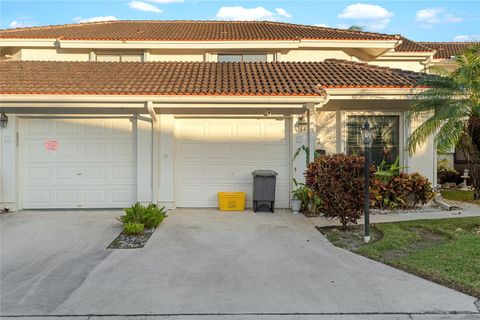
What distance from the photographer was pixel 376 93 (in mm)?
10250

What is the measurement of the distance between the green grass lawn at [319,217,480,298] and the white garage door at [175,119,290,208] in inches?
113

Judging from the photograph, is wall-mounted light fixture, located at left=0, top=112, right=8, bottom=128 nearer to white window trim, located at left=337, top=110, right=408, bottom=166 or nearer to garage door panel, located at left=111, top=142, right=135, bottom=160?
garage door panel, located at left=111, top=142, right=135, bottom=160

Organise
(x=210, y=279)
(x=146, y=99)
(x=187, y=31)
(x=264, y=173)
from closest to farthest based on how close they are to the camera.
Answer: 1. (x=210, y=279)
2. (x=146, y=99)
3. (x=264, y=173)
4. (x=187, y=31)

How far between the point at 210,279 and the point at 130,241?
2549 mm

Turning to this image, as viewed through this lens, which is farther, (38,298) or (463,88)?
(463,88)

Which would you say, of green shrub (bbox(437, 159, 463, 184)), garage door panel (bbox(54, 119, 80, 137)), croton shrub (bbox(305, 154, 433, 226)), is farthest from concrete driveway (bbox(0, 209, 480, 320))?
green shrub (bbox(437, 159, 463, 184))

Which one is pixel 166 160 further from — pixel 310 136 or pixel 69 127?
pixel 310 136

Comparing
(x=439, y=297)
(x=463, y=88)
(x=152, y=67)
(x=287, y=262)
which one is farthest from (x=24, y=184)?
(x=463, y=88)

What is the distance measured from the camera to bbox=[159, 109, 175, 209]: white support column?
10258mm

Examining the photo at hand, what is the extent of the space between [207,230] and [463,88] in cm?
632

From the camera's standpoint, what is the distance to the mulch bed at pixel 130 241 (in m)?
6.89

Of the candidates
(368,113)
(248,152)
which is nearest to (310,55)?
(368,113)

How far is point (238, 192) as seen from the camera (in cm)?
1041

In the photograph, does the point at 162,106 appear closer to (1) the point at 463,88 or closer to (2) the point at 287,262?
(2) the point at 287,262
